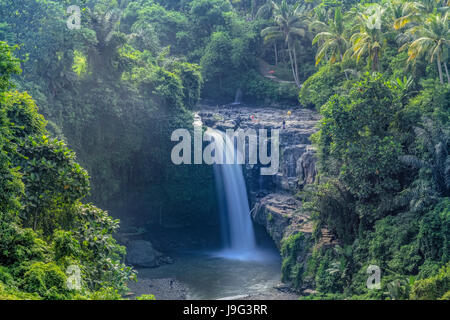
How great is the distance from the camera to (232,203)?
34406 millimetres

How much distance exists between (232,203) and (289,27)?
712 inches

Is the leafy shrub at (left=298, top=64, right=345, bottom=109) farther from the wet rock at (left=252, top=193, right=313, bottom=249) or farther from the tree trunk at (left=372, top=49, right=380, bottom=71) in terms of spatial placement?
the wet rock at (left=252, top=193, right=313, bottom=249)

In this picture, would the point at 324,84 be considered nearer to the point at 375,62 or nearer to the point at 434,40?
the point at 375,62

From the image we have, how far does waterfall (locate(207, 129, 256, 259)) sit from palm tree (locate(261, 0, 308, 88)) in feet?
40.5

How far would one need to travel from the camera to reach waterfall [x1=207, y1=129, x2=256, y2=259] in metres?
33.7

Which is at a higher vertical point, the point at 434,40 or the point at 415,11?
the point at 415,11

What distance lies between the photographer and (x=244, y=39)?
1832 inches

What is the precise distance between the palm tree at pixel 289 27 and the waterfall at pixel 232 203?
40.5 feet

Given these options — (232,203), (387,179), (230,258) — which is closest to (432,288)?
(387,179)
